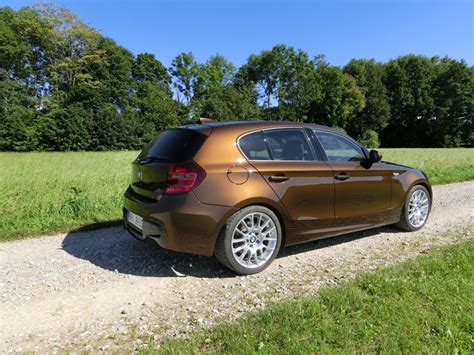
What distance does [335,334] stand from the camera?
7.80 ft

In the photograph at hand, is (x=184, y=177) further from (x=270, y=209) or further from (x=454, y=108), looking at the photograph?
(x=454, y=108)

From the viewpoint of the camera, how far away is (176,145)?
12.0ft

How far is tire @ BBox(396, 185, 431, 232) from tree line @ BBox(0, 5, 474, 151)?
2773 cm

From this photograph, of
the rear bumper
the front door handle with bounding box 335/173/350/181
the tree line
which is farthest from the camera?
the tree line

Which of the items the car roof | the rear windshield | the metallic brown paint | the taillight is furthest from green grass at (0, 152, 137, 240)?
the car roof

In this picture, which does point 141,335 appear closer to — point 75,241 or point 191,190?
point 191,190

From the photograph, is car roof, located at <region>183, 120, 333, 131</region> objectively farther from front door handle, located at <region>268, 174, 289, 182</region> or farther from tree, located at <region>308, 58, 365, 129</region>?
tree, located at <region>308, 58, 365, 129</region>

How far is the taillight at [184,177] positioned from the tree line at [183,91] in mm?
28931

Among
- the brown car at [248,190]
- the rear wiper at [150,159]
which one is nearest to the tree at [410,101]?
the brown car at [248,190]

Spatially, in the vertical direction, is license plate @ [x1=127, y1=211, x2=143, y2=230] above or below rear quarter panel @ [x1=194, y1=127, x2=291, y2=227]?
below

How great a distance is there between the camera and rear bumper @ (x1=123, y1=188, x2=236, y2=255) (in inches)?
131

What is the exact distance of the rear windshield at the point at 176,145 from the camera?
138 inches

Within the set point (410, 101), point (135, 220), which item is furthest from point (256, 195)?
point (410, 101)

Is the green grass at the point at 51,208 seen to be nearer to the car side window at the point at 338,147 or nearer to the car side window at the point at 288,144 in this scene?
the car side window at the point at 288,144
